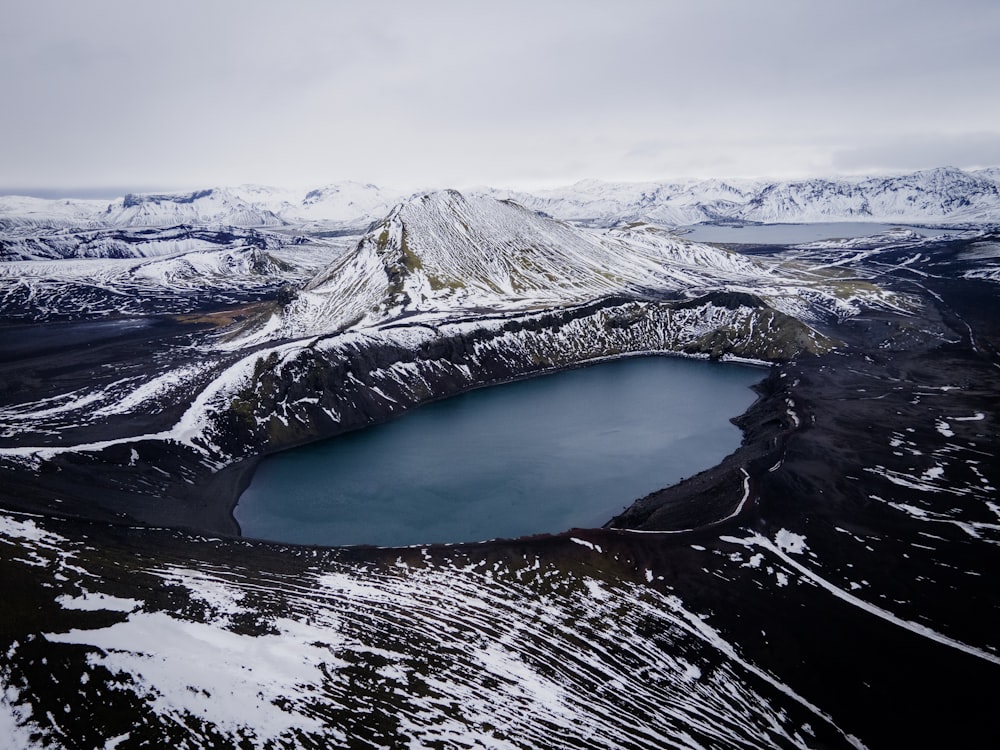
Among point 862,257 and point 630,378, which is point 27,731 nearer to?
point 630,378

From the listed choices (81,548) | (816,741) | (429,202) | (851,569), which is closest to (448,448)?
(81,548)

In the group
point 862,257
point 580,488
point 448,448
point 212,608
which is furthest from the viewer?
point 862,257

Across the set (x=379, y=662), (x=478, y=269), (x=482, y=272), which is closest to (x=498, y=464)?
(x=379, y=662)

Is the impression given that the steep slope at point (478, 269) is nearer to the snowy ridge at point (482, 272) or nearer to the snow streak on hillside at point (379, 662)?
the snowy ridge at point (482, 272)

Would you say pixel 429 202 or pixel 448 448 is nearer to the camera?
pixel 448 448

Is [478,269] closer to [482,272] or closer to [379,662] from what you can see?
[482,272]

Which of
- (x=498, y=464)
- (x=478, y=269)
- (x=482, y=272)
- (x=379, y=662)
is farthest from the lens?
(x=478, y=269)

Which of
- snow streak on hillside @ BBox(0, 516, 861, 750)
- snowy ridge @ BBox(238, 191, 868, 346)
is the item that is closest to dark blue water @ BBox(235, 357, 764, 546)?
snow streak on hillside @ BBox(0, 516, 861, 750)

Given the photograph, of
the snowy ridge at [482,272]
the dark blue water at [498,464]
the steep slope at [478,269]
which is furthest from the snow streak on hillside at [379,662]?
the steep slope at [478,269]
